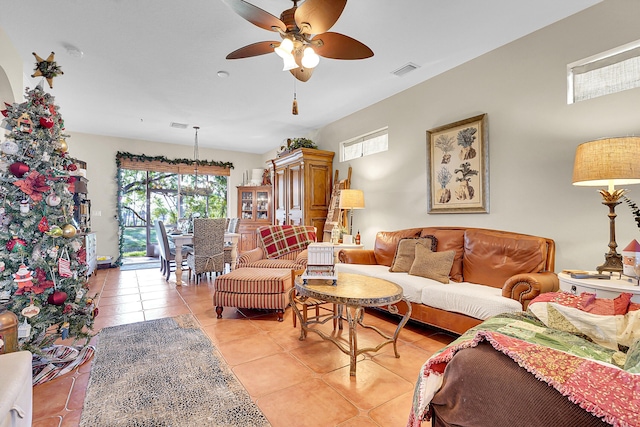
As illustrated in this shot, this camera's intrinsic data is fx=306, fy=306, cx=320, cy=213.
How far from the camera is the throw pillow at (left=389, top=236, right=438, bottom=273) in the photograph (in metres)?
3.39

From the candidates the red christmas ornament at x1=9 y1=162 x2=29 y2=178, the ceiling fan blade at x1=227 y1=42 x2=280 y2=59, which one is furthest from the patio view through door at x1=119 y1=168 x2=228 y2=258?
the ceiling fan blade at x1=227 y1=42 x2=280 y2=59

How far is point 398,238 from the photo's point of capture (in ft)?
12.5

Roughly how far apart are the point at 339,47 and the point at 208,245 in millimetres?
3631

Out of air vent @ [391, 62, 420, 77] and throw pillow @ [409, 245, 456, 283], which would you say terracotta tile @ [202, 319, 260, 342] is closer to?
throw pillow @ [409, 245, 456, 283]

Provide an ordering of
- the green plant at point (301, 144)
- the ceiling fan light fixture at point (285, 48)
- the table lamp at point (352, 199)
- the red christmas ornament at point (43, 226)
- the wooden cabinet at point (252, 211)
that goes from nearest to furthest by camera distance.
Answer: the ceiling fan light fixture at point (285, 48), the red christmas ornament at point (43, 226), the table lamp at point (352, 199), the green plant at point (301, 144), the wooden cabinet at point (252, 211)

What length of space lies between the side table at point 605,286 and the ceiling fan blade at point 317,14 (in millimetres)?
2319

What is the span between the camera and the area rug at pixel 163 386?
1688 mm

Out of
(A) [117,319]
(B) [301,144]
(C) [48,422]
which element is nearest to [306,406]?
(C) [48,422]

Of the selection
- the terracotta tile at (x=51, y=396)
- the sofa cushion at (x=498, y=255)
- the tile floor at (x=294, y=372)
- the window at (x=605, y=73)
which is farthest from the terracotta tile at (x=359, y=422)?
the window at (x=605, y=73)

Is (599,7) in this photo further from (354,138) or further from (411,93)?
(354,138)

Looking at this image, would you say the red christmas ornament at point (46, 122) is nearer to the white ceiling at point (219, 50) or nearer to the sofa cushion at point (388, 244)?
the white ceiling at point (219, 50)

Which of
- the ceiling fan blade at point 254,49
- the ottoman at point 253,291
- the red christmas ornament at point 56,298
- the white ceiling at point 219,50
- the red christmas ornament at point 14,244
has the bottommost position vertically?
the ottoman at point 253,291

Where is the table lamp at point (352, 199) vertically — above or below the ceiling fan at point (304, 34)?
below

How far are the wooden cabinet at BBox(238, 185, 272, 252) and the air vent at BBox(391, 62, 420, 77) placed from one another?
14.7 ft
